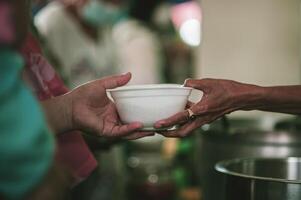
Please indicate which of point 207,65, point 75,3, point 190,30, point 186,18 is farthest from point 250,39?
point 186,18

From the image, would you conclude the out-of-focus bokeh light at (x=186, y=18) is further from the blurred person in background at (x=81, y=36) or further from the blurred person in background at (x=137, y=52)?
the blurred person in background at (x=81, y=36)

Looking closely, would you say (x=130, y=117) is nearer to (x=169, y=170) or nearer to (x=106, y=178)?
(x=106, y=178)

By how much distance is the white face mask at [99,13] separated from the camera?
365 centimetres

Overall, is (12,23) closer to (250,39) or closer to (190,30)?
(250,39)

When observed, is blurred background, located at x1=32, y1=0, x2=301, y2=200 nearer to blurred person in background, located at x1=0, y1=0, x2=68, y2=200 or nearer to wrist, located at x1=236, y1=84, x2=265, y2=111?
wrist, located at x1=236, y1=84, x2=265, y2=111

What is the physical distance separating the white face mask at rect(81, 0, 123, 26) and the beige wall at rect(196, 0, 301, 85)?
0.80m

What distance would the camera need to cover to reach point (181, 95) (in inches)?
61.6

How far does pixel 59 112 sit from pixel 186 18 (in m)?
A: 6.92

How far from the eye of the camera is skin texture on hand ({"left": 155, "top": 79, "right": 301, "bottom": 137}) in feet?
5.46

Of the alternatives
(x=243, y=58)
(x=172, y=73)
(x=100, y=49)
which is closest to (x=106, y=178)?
(x=100, y=49)

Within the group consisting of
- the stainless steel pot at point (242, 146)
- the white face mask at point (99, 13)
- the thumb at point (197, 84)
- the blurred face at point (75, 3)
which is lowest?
the stainless steel pot at point (242, 146)

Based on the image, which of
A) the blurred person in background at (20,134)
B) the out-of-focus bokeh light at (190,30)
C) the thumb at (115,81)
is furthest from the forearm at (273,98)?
the out-of-focus bokeh light at (190,30)

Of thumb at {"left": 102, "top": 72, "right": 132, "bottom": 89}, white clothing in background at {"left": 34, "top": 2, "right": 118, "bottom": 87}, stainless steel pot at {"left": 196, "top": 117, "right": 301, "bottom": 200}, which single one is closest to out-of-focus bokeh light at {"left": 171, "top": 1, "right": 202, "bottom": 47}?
white clothing in background at {"left": 34, "top": 2, "right": 118, "bottom": 87}

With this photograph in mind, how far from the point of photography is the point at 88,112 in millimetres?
1662
